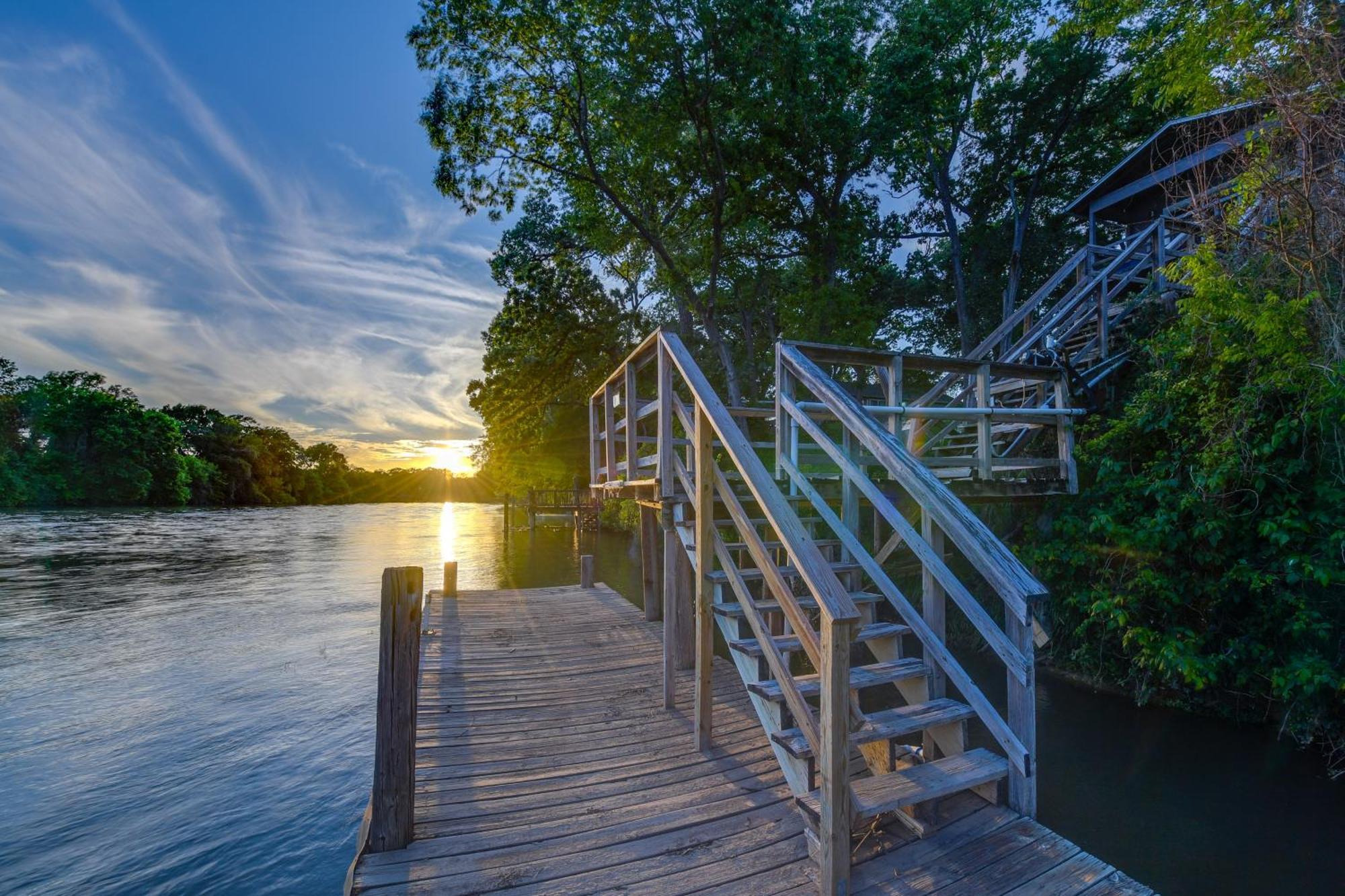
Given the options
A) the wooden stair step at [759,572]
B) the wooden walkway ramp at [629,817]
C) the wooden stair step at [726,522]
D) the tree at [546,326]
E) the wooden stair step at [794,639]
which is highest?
the tree at [546,326]

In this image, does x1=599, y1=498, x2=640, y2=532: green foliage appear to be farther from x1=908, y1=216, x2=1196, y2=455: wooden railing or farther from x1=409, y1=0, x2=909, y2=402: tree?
x1=908, y1=216, x2=1196, y2=455: wooden railing

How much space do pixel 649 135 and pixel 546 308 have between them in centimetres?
767

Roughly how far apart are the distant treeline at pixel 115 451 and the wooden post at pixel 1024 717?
56.4 meters

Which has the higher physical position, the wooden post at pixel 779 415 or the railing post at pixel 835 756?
the wooden post at pixel 779 415

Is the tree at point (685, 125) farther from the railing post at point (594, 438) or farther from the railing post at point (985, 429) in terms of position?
the railing post at point (985, 429)

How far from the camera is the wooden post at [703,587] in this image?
3.81 meters

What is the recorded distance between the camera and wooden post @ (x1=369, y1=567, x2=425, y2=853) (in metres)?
2.81

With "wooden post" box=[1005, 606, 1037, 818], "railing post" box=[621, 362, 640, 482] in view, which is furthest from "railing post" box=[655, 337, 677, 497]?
"wooden post" box=[1005, 606, 1037, 818]

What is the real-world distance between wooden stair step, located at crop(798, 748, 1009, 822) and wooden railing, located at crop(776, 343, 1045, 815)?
0.15m

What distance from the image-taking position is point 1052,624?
6.73 meters

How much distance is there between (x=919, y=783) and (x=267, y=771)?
6221mm

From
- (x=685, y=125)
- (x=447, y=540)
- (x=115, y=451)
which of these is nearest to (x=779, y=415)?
(x=685, y=125)

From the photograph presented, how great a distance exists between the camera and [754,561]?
419 centimetres

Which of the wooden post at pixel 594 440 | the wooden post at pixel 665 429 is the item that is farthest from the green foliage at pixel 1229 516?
the wooden post at pixel 594 440
